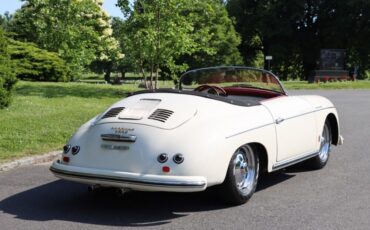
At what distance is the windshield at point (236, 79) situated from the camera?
7.21 m

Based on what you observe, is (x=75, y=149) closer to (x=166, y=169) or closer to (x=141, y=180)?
(x=141, y=180)

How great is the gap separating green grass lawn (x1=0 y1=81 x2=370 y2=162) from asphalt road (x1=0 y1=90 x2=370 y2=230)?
4.41ft

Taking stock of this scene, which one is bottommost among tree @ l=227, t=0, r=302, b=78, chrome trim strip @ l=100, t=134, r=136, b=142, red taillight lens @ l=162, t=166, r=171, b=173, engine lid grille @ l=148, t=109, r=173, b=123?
red taillight lens @ l=162, t=166, r=171, b=173

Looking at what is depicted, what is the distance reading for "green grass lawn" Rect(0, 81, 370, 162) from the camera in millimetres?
8734

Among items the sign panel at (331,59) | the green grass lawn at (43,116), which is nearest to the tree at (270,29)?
the sign panel at (331,59)

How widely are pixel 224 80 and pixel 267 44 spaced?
55331mm

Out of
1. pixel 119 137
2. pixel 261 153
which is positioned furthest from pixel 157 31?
pixel 119 137

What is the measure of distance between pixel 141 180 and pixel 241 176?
3.78ft

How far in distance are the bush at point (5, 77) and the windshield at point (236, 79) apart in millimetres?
5436

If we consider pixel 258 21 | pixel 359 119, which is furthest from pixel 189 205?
pixel 258 21

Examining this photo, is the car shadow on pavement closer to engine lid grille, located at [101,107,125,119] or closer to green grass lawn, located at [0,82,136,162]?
engine lid grille, located at [101,107,125,119]

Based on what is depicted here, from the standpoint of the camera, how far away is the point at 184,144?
514 cm

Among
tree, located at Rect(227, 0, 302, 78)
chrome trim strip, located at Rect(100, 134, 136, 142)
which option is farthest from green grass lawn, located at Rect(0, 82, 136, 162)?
tree, located at Rect(227, 0, 302, 78)

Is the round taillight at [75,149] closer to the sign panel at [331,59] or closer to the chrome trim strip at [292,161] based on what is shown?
the chrome trim strip at [292,161]
